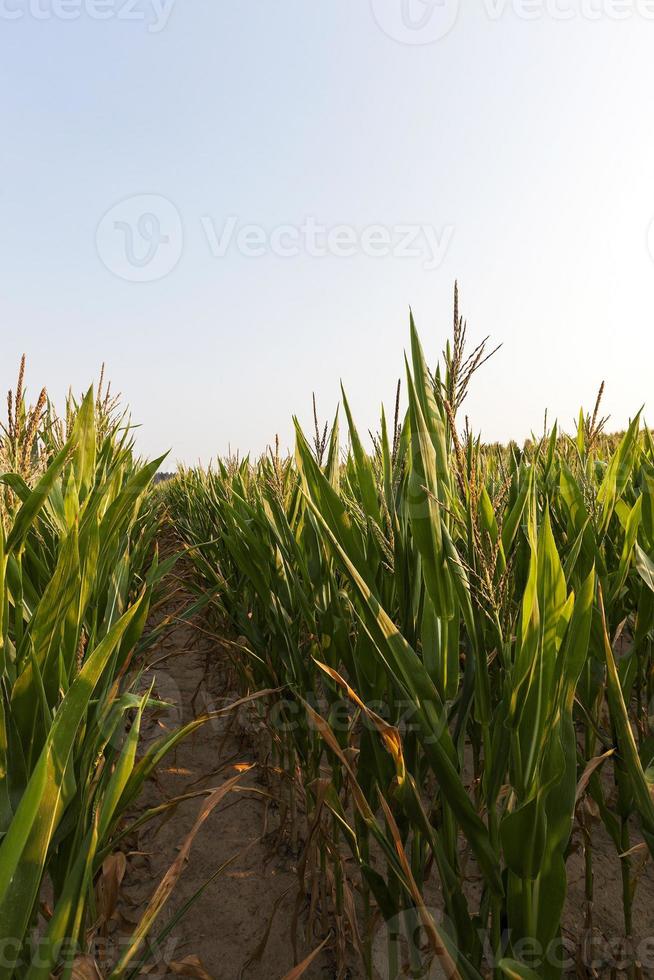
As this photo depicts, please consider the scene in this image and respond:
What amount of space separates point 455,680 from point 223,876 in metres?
1.24

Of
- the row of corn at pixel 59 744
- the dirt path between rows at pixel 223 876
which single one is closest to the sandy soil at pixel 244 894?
the dirt path between rows at pixel 223 876

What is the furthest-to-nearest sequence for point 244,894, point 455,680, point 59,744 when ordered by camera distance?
point 244,894
point 455,680
point 59,744

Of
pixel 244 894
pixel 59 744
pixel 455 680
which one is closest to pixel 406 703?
pixel 455 680

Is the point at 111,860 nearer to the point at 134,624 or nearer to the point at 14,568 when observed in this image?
the point at 134,624

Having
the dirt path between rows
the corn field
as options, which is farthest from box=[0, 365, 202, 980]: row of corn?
the dirt path between rows

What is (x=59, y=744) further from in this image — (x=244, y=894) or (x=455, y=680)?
(x=244, y=894)

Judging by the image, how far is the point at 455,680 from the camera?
0.84 m

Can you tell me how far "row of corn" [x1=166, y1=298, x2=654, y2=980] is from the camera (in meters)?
0.70

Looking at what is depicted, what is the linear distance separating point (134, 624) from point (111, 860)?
44 cm

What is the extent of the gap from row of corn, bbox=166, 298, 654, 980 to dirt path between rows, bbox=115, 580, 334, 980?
0.45ft

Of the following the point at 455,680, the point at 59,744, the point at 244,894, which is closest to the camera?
the point at 59,744

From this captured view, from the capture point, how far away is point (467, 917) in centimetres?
Answer: 80

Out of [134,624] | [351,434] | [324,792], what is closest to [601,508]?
[351,434]

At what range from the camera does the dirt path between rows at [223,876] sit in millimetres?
1369
